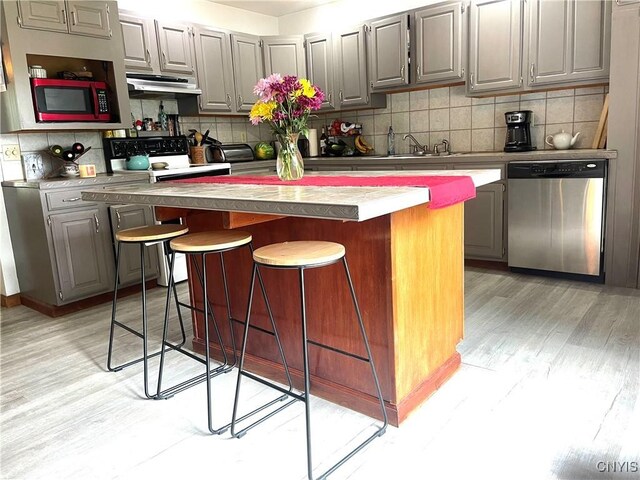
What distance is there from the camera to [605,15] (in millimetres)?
3396

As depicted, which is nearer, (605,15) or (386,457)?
(386,457)

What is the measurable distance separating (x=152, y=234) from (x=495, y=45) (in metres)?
3.10

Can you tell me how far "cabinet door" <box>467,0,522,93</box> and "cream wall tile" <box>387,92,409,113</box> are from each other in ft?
2.99

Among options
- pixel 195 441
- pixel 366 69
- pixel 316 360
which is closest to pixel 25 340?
pixel 195 441

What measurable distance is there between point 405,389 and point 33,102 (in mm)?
3158

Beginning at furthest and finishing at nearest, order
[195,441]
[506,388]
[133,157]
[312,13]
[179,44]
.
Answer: [312,13] < [179,44] < [133,157] < [506,388] < [195,441]

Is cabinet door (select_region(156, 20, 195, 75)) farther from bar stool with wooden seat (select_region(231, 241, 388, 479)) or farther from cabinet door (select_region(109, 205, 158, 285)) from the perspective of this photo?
bar stool with wooden seat (select_region(231, 241, 388, 479))

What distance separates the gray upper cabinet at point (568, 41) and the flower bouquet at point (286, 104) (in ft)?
7.54

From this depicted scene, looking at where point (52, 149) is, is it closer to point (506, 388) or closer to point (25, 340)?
point (25, 340)

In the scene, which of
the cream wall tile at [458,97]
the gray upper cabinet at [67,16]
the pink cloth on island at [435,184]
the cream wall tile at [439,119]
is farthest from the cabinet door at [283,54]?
the pink cloth on island at [435,184]

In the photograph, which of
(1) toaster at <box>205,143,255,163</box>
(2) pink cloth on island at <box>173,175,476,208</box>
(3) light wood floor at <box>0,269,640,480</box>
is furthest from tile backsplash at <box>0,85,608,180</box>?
(2) pink cloth on island at <box>173,175,476,208</box>

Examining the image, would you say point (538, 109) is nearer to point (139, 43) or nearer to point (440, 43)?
point (440, 43)

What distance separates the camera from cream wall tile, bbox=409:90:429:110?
188 inches

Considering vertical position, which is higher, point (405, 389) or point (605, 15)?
point (605, 15)
